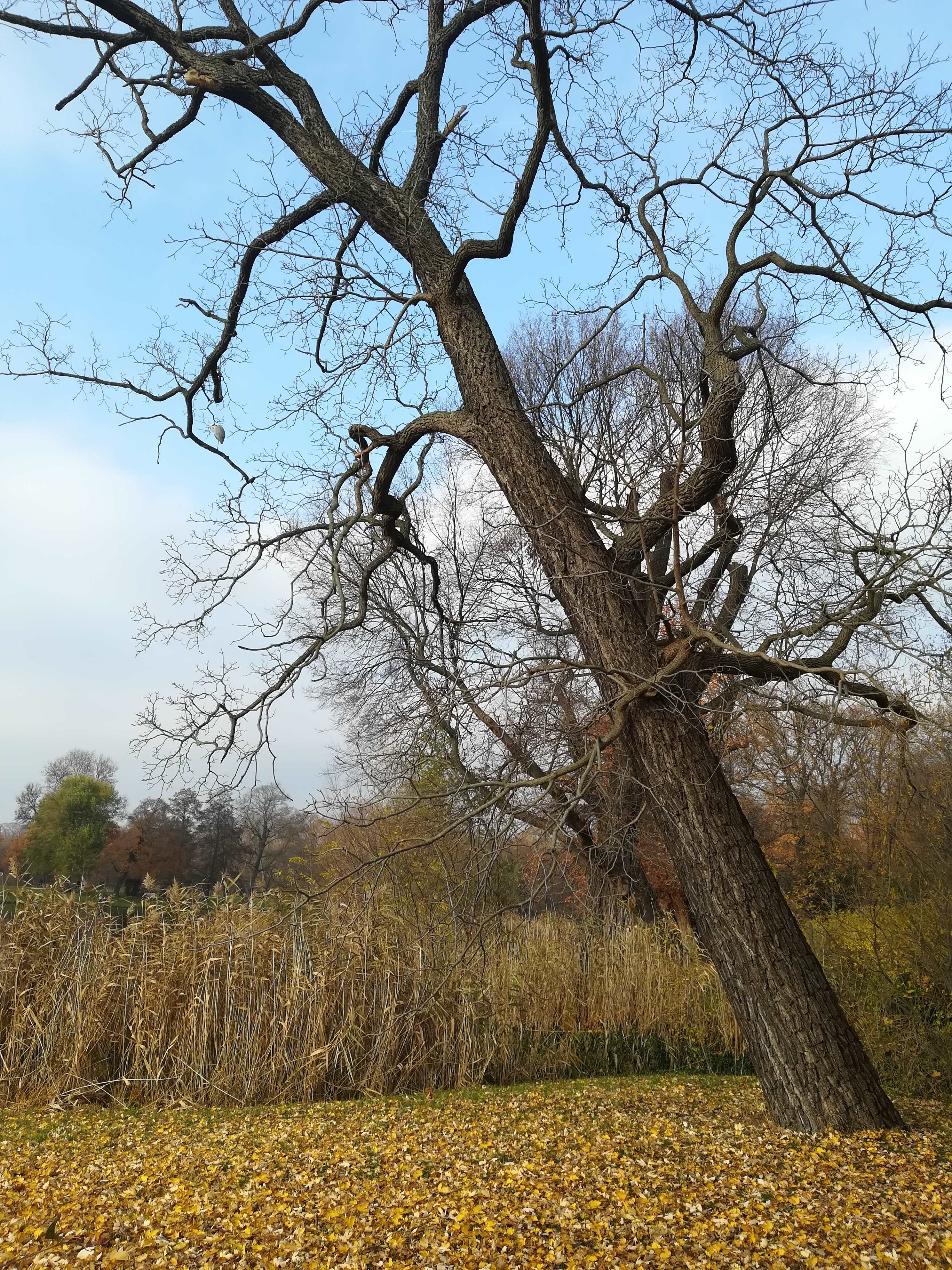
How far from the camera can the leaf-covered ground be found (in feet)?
8.13

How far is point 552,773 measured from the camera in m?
3.57

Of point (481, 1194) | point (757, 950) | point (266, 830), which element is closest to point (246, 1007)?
point (481, 1194)

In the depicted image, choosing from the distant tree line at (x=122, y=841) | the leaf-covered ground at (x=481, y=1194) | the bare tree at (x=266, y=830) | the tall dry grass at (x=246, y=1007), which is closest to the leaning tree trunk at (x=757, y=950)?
the leaf-covered ground at (x=481, y=1194)

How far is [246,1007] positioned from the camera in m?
5.39

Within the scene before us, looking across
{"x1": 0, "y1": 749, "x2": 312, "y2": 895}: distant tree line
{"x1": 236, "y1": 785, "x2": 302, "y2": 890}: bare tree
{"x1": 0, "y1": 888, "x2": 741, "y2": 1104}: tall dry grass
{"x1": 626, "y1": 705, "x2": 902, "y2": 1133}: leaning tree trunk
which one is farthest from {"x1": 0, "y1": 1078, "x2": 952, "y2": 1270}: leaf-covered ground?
{"x1": 0, "y1": 749, "x2": 312, "y2": 895}: distant tree line

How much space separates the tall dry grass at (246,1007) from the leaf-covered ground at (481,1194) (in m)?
0.96

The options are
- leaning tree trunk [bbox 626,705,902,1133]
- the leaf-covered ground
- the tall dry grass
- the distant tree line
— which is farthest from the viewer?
the distant tree line

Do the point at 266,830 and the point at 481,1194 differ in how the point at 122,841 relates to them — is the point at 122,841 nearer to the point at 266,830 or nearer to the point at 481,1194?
the point at 266,830

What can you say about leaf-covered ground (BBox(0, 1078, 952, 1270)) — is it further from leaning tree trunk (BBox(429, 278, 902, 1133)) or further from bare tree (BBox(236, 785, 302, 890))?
bare tree (BBox(236, 785, 302, 890))

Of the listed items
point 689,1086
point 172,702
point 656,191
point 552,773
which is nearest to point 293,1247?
point 552,773

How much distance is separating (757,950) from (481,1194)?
154cm

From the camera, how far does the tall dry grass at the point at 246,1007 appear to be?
17.3ft

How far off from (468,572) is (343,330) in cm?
676

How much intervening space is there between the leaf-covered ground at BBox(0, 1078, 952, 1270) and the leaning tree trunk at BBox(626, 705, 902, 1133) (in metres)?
0.17
